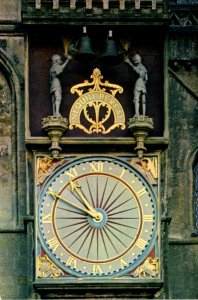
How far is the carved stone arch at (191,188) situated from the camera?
4922 centimetres

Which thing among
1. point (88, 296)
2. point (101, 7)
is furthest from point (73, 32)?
point (88, 296)

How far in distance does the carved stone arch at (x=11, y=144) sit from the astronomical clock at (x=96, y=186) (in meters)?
0.65

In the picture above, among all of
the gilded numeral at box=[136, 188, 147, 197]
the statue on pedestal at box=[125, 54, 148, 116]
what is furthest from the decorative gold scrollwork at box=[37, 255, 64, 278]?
the statue on pedestal at box=[125, 54, 148, 116]

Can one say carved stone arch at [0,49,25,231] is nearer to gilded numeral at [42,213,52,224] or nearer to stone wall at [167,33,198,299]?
gilded numeral at [42,213,52,224]

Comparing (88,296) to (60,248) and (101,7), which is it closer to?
(60,248)

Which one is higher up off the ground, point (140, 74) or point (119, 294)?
point (140, 74)

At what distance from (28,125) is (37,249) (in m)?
1.78

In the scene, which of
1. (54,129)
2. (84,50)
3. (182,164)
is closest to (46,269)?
(54,129)

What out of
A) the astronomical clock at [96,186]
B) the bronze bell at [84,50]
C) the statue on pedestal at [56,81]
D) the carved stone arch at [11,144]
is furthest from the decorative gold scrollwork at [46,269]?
the bronze bell at [84,50]

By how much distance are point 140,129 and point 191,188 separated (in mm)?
1318

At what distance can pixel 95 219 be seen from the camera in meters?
48.6

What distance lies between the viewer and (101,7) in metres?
49.1

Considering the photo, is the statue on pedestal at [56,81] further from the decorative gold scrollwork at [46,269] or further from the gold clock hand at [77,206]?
the decorative gold scrollwork at [46,269]

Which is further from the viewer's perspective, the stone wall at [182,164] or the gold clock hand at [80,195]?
the stone wall at [182,164]
